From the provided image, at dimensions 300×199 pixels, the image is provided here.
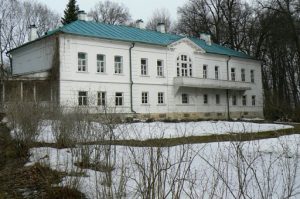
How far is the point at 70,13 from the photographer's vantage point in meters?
48.6

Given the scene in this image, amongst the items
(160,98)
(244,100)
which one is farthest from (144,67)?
(244,100)

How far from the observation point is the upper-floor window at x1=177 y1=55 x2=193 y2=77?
3841cm

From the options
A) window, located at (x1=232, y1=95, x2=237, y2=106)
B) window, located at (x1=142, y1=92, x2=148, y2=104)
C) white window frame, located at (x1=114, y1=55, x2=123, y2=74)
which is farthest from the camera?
window, located at (x1=232, y1=95, x2=237, y2=106)

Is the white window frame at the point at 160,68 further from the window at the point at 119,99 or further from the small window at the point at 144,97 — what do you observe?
the window at the point at 119,99

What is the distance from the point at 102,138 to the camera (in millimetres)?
6734

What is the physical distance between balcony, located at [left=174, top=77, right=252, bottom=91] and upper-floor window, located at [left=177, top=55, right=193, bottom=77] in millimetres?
Result: 1620

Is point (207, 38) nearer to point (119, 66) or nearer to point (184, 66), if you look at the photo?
point (184, 66)

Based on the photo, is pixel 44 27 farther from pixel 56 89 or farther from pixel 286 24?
pixel 286 24

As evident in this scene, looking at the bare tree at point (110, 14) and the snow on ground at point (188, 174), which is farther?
the bare tree at point (110, 14)

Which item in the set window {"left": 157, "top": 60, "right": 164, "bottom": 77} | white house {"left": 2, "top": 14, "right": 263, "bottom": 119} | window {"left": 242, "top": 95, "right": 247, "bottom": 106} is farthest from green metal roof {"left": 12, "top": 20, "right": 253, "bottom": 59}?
window {"left": 242, "top": 95, "right": 247, "bottom": 106}

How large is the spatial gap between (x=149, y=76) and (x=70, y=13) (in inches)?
720

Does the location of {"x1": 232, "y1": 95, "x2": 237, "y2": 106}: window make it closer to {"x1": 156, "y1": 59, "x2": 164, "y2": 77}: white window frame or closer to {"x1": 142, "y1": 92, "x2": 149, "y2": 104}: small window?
{"x1": 156, "y1": 59, "x2": 164, "y2": 77}: white window frame

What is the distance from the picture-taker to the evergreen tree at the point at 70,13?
1903 inches

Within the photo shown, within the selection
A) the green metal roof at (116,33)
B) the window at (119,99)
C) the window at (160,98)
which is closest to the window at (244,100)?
the green metal roof at (116,33)
